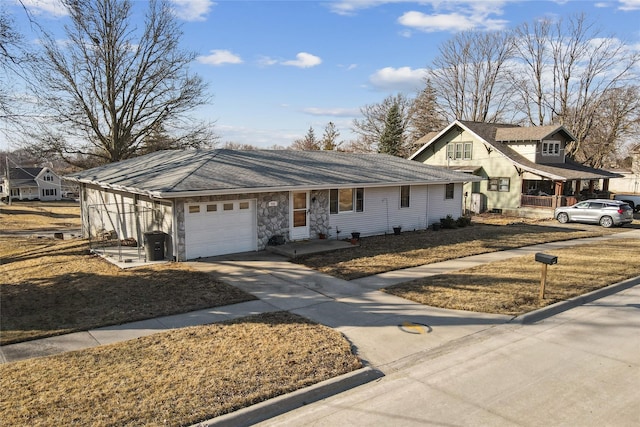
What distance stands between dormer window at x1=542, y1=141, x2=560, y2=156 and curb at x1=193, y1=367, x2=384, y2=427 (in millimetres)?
31926

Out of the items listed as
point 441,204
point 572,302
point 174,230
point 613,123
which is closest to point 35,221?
point 174,230

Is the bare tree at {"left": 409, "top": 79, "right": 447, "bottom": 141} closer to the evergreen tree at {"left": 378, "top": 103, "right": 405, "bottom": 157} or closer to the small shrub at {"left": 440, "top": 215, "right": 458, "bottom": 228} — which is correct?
the evergreen tree at {"left": 378, "top": 103, "right": 405, "bottom": 157}

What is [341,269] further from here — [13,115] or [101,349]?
[13,115]

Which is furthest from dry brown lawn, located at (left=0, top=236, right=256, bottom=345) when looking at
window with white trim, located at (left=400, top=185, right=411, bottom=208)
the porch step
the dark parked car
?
the porch step

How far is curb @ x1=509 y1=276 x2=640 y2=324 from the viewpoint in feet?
31.0

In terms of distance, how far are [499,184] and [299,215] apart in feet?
69.9

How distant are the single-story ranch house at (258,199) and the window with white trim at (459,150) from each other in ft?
39.2

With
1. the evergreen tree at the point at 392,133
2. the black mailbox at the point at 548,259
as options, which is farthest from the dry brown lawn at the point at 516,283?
the evergreen tree at the point at 392,133

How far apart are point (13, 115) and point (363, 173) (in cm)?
1412

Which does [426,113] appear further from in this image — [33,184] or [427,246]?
[33,184]

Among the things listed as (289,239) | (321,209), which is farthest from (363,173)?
(289,239)

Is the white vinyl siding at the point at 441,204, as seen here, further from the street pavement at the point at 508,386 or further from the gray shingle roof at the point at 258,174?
the street pavement at the point at 508,386

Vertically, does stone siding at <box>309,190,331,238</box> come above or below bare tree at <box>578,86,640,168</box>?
below

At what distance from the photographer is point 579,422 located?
5.53 meters
